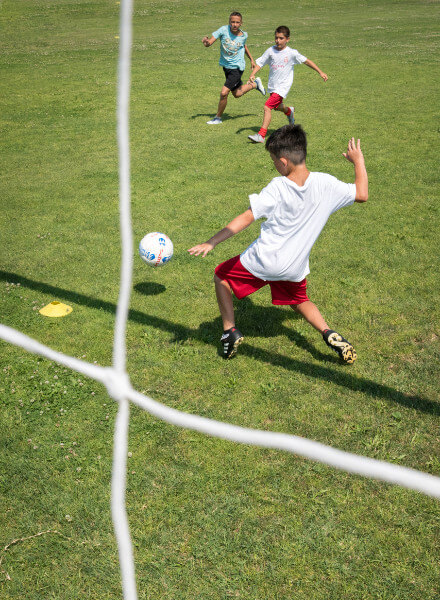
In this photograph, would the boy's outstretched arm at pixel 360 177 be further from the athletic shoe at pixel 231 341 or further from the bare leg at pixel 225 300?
the athletic shoe at pixel 231 341

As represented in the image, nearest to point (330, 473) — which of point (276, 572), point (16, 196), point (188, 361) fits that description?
point (276, 572)

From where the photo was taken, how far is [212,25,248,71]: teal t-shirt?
9.76 m

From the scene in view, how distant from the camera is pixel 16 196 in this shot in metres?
7.11

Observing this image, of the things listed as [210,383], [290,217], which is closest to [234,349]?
[210,383]

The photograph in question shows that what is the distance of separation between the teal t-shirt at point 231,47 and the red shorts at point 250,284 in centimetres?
726

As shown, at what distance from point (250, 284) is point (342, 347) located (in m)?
0.83

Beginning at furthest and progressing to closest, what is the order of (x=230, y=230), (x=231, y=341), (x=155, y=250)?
(x=155, y=250) → (x=231, y=341) → (x=230, y=230)

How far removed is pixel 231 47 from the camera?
384 inches

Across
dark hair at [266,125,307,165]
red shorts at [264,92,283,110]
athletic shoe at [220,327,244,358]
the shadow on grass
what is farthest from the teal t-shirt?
athletic shoe at [220,327,244,358]

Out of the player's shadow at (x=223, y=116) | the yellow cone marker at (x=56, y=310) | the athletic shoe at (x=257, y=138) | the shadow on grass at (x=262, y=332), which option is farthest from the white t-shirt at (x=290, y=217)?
the player's shadow at (x=223, y=116)

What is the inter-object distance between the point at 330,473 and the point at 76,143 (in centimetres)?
808

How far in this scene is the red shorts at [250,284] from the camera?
12.6 feet

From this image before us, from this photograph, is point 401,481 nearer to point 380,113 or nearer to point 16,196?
point 16,196

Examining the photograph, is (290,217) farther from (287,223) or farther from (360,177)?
(360,177)
